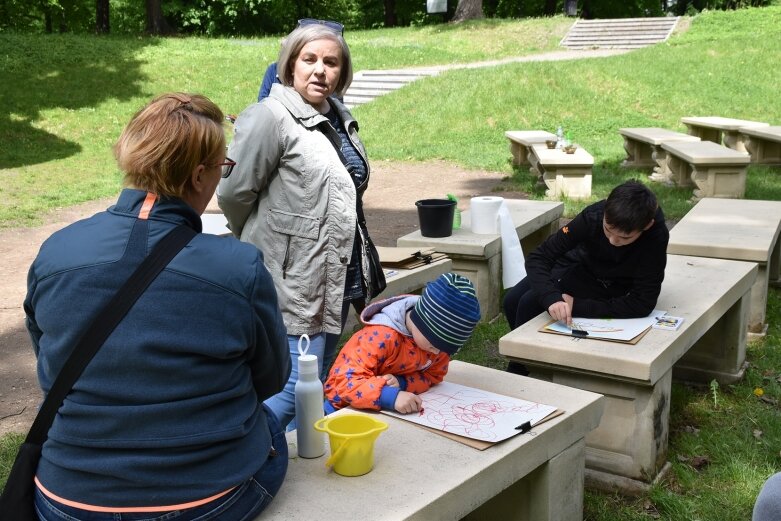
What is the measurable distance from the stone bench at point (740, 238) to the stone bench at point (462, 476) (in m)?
2.27

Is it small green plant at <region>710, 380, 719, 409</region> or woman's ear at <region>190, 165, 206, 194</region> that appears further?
small green plant at <region>710, 380, 719, 409</region>

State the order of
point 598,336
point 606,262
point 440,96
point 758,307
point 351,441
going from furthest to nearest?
1. point 440,96
2. point 758,307
3. point 606,262
4. point 598,336
5. point 351,441

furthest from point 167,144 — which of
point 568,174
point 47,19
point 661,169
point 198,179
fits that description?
point 47,19

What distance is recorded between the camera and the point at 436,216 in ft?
17.4

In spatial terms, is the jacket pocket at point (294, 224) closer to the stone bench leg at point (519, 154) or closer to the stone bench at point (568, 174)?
the stone bench at point (568, 174)

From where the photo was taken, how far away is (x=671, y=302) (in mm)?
3811

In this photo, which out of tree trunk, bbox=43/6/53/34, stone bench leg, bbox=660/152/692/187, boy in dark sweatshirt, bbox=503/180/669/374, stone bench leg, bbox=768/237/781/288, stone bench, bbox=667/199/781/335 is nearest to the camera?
boy in dark sweatshirt, bbox=503/180/669/374

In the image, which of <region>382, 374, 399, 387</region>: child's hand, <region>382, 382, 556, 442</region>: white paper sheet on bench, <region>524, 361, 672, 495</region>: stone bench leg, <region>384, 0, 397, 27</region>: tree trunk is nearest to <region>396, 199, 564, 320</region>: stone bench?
<region>524, 361, 672, 495</region>: stone bench leg

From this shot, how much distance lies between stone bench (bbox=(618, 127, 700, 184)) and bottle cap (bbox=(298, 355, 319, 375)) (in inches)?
341

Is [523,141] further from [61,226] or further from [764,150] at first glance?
[61,226]

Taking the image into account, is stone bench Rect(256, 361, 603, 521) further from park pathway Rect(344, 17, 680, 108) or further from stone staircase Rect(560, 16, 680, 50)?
stone staircase Rect(560, 16, 680, 50)

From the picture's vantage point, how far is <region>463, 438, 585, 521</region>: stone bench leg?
104 inches

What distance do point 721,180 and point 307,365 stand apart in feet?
24.8

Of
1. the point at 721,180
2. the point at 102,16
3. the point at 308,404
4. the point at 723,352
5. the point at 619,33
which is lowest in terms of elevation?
the point at 723,352
